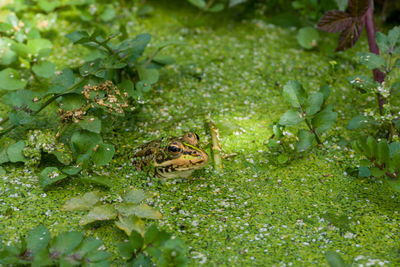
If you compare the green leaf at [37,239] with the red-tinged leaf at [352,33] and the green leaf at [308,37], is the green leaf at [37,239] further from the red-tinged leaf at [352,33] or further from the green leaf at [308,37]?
the green leaf at [308,37]

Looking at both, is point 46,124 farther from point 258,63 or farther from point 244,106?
point 258,63

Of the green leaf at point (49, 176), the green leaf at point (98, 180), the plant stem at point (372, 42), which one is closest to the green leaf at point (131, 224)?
the green leaf at point (98, 180)

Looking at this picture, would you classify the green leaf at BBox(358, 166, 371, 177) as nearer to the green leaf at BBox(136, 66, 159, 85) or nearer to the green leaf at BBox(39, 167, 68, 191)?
the green leaf at BBox(136, 66, 159, 85)

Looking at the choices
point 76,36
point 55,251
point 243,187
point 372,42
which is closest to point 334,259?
point 243,187

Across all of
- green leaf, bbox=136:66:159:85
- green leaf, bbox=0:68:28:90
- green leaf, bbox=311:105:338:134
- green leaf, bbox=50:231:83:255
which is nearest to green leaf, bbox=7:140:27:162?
green leaf, bbox=0:68:28:90

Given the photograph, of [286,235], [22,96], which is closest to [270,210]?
[286,235]

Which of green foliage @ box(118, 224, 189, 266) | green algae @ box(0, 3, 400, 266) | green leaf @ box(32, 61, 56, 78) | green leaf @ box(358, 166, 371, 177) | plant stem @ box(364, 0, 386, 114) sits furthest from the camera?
green leaf @ box(32, 61, 56, 78)

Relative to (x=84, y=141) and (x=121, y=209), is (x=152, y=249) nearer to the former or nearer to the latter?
(x=121, y=209)
